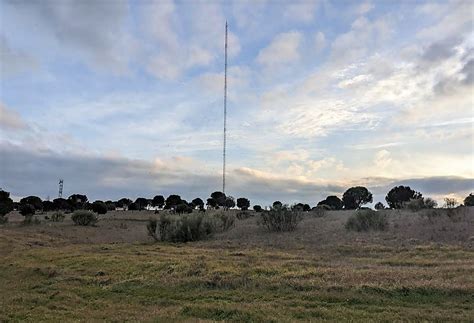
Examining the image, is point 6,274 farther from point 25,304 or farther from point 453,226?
point 453,226

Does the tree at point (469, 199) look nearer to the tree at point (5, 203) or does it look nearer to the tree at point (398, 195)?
the tree at point (398, 195)

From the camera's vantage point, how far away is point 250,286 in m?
13.0

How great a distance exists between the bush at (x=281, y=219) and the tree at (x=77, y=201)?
1954 inches

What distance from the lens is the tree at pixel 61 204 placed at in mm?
87750

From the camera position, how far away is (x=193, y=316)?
10.2 metres

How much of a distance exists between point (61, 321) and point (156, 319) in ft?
6.93

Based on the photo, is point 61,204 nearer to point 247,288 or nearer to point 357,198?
point 357,198

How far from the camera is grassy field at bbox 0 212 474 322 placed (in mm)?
10266

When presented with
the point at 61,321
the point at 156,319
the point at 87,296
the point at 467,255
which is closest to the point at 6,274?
the point at 87,296

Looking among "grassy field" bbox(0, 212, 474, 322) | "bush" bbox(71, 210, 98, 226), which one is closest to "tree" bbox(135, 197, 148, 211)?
"bush" bbox(71, 210, 98, 226)

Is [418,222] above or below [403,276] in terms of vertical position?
above

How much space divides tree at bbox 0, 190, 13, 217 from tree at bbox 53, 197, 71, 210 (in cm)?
3114

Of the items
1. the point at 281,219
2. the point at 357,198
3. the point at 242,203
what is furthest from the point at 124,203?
the point at 281,219

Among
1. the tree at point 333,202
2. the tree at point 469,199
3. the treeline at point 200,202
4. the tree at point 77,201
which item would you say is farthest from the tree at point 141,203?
the tree at point 469,199
